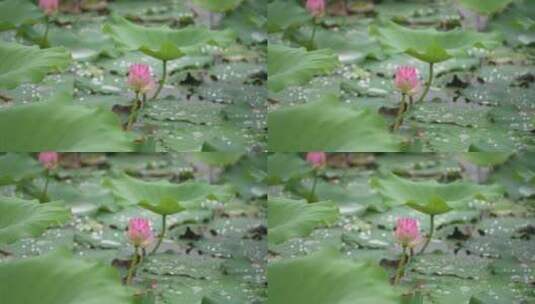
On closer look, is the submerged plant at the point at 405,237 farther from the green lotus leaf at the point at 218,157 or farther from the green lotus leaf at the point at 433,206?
the green lotus leaf at the point at 218,157

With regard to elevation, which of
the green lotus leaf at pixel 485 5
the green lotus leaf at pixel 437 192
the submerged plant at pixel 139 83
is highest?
the green lotus leaf at pixel 485 5

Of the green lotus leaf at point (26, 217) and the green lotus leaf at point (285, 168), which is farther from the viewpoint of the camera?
the green lotus leaf at point (285, 168)

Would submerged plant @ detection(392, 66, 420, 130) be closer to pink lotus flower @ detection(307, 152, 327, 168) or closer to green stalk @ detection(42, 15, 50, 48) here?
pink lotus flower @ detection(307, 152, 327, 168)

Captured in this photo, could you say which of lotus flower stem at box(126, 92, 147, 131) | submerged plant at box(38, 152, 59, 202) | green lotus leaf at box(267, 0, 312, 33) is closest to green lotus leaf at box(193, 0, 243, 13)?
green lotus leaf at box(267, 0, 312, 33)

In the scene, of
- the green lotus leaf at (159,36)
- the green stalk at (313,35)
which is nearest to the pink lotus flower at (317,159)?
the green stalk at (313,35)

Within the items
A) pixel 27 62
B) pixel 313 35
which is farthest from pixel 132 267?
pixel 313 35

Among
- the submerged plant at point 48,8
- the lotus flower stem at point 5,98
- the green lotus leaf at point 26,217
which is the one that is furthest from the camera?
the submerged plant at point 48,8

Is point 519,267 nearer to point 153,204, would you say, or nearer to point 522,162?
point 522,162

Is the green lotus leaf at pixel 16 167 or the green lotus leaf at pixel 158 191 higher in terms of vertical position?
the green lotus leaf at pixel 16 167

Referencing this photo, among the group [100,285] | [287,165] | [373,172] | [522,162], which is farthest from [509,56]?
[100,285]
